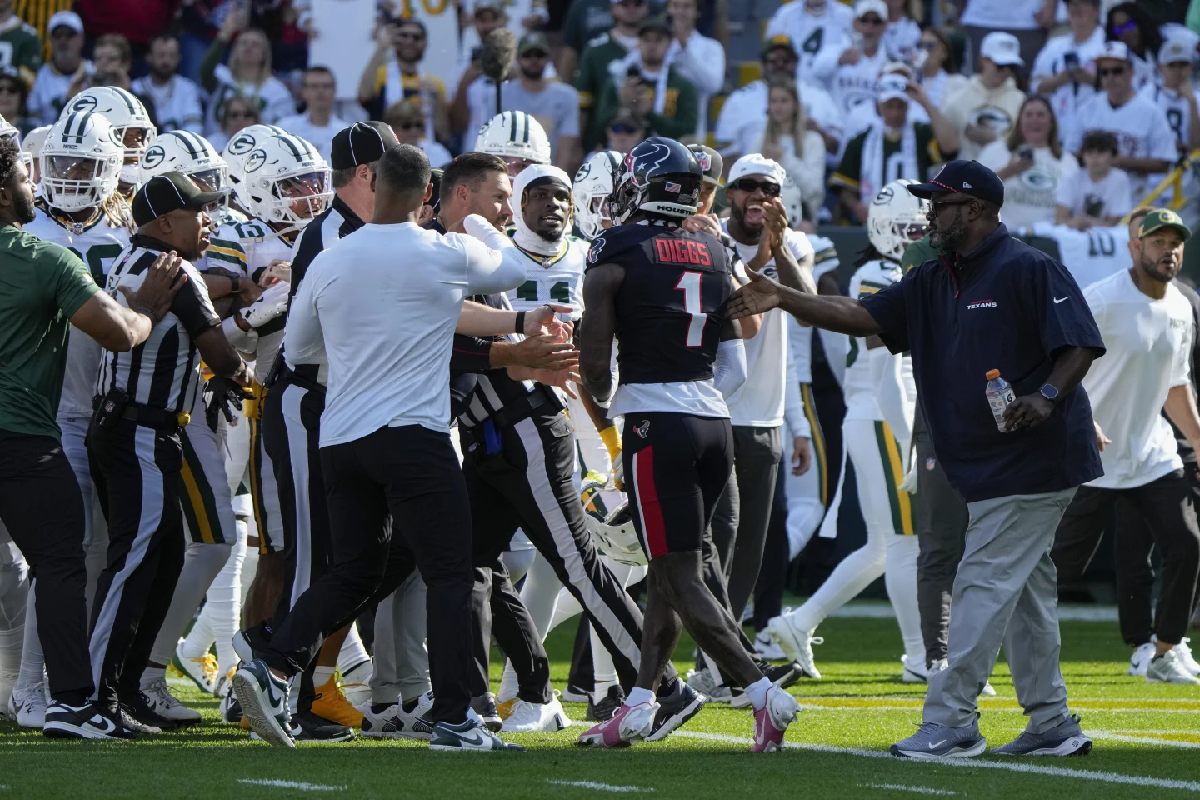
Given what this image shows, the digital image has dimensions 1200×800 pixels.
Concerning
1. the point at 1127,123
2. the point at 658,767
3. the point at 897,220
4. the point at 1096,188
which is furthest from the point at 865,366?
the point at 1127,123

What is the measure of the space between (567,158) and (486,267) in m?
8.10

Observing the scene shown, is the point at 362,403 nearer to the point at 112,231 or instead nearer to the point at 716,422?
the point at 716,422

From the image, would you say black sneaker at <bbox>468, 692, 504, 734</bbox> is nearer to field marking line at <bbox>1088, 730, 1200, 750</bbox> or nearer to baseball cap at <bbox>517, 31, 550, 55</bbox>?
field marking line at <bbox>1088, 730, 1200, 750</bbox>

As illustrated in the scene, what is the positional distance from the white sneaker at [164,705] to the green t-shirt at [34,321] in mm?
1132

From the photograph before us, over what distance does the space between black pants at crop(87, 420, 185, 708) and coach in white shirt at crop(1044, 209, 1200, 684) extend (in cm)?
448

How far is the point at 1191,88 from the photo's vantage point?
1509 cm

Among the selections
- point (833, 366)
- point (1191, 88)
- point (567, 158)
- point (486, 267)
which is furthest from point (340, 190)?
point (1191, 88)

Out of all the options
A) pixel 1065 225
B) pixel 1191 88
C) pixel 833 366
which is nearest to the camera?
pixel 833 366

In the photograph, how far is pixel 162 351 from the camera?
6.56 m

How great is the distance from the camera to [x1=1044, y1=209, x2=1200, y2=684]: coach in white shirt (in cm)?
874

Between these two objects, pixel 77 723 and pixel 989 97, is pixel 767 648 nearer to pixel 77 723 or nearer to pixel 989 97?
pixel 77 723

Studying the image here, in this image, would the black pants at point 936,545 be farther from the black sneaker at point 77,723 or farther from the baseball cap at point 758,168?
the black sneaker at point 77,723

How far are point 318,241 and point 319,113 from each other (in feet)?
23.0

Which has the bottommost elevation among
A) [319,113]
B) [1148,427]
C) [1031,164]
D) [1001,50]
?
[1148,427]
